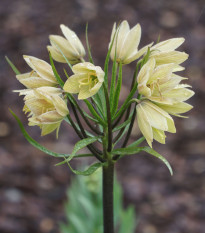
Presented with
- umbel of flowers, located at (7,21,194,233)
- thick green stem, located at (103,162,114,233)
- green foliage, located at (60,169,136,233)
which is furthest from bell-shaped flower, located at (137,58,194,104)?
green foliage, located at (60,169,136,233)

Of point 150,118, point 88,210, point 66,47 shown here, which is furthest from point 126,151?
point 88,210

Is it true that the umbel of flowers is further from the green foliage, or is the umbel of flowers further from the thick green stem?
the green foliage

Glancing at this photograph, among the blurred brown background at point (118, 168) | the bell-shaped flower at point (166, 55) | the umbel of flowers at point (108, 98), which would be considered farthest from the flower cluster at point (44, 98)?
the blurred brown background at point (118, 168)

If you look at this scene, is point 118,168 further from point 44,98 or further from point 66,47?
point 44,98

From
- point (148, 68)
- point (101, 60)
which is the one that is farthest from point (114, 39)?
point (101, 60)

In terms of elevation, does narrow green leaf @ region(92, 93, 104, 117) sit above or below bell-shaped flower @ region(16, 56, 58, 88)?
below

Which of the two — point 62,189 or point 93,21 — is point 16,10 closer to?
point 93,21
